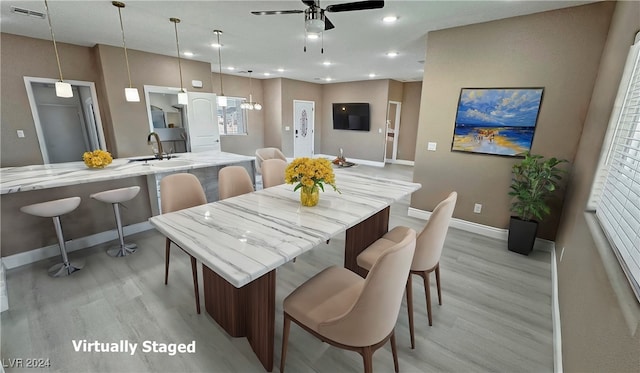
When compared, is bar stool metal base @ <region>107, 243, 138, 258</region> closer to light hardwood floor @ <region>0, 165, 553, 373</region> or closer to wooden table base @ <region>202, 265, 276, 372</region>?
light hardwood floor @ <region>0, 165, 553, 373</region>

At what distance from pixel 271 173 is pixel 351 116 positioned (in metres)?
6.05

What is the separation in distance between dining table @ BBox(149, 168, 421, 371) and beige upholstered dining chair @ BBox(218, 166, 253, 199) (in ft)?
1.42

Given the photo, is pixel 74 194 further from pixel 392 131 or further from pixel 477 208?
pixel 392 131

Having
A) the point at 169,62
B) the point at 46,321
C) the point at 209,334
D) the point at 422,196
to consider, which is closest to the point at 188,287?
the point at 209,334

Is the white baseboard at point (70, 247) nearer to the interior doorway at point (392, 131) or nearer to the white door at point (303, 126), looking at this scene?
the white door at point (303, 126)

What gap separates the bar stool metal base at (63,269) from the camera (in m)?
2.45

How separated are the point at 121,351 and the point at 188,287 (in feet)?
2.13

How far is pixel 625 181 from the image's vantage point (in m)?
1.37

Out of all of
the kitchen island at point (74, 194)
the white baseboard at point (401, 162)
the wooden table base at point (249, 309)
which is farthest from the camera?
the white baseboard at point (401, 162)

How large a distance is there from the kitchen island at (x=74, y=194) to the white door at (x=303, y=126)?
5072 mm

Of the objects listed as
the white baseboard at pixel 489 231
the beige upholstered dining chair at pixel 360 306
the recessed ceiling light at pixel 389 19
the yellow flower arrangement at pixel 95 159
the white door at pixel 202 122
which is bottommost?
the white baseboard at pixel 489 231

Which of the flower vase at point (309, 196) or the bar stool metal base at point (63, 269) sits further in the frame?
the bar stool metal base at point (63, 269)

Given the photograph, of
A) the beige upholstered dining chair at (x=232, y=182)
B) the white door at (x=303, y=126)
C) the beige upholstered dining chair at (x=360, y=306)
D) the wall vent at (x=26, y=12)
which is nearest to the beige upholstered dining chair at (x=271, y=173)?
the beige upholstered dining chair at (x=232, y=182)

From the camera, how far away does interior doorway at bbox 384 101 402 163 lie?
8.38 m
